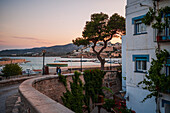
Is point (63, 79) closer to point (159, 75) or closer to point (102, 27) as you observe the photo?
point (159, 75)

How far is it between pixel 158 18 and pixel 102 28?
1602 cm

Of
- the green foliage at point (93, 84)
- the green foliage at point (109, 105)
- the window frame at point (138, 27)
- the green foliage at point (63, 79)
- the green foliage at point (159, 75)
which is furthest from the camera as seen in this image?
the green foliage at point (93, 84)

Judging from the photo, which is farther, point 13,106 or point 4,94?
point 4,94

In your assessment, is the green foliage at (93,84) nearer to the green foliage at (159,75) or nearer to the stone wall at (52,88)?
the stone wall at (52,88)

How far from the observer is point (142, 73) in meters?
11.5

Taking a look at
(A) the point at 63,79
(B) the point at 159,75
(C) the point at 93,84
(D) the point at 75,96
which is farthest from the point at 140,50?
(C) the point at 93,84

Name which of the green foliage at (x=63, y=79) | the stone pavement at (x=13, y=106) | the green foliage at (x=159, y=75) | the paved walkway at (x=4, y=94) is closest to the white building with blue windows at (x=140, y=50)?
the green foliage at (x=159, y=75)

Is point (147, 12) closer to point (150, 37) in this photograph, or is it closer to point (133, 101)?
point (150, 37)

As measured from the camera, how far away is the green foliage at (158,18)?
950cm

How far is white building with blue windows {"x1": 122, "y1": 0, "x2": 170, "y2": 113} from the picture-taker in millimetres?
10016

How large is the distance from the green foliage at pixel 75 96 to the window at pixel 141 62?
7.01m

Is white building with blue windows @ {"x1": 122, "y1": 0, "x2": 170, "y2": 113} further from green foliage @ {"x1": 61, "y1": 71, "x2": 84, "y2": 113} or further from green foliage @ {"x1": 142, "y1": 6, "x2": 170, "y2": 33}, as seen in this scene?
green foliage @ {"x1": 61, "y1": 71, "x2": 84, "y2": 113}

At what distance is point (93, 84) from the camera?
18.7m

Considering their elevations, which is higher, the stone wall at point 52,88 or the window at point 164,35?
the window at point 164,35
